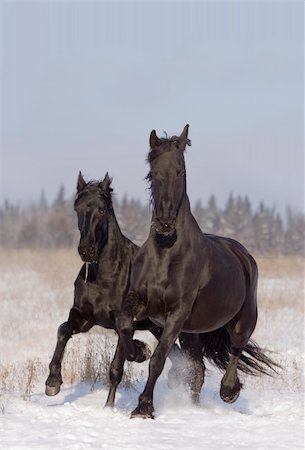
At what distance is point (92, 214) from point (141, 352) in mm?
1401

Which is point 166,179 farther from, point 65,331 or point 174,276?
point 65,331

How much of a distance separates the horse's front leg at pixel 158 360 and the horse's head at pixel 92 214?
1.02m

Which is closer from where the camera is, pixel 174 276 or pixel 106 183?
pixel 174 276

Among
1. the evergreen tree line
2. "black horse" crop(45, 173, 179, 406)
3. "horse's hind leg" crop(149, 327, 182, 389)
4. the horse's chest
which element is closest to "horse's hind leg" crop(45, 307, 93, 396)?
"black horse" crop(45, 173, 179, 406)

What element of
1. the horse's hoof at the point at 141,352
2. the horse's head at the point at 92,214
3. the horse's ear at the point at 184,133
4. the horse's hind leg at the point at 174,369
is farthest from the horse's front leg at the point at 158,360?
the horse's ear at the point at 184,133

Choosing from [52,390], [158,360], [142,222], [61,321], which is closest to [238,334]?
[158,360]

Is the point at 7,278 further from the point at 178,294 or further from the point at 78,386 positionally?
the point at 178,294

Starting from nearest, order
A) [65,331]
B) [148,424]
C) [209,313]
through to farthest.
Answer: [148,424] → [209,313] → [65,331]

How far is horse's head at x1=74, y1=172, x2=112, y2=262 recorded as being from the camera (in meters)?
7.32

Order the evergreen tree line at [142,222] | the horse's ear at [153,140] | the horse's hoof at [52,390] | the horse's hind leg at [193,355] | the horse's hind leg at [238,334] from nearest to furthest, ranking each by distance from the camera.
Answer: the horse's ear at [153,140]
the horse's hoof at [52,390]
the horse's hind leg at [238,334]
the horse's hind leg at [193,355]
the evergreen tree line at [142,222]

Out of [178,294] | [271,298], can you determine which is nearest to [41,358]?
[178,294]

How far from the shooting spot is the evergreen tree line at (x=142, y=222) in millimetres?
77562

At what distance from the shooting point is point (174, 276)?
23.1 feet

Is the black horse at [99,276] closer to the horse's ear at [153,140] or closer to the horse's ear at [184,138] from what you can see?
the horse's ear at [153,140]
